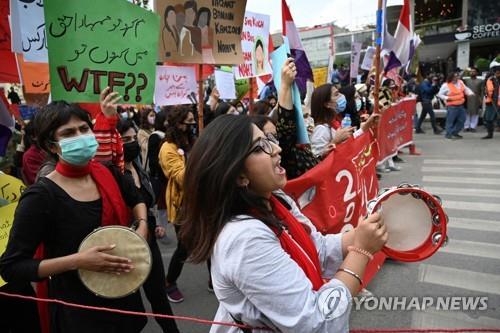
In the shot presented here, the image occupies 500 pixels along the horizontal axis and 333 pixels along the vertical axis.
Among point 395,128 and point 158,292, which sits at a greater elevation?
point 395,128

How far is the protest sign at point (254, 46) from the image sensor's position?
5637 millimetres

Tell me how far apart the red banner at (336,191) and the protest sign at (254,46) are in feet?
8.86

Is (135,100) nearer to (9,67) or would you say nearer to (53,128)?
(53,128)

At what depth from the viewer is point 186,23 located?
145 inches

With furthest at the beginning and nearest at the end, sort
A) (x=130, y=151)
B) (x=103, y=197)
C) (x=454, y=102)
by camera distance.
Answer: (x=454, y=102)
(x=130, y=151)
(x=103, y=197)

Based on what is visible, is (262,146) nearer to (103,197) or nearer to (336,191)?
(103,197)

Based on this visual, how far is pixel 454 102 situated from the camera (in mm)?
11203

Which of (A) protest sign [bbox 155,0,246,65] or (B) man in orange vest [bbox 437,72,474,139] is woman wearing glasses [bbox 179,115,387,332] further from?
(B) man in orange vest [bbox 437,72,474,139]

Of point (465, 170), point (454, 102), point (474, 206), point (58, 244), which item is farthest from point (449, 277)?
point (454, 102)

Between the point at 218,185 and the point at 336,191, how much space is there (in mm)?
1841

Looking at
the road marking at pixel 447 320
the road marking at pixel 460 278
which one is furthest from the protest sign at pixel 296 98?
the road marking at pixel 460 278

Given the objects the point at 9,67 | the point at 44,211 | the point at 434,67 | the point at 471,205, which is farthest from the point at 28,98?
the point at 434,67

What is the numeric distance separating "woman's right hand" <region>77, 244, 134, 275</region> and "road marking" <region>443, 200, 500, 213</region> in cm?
517

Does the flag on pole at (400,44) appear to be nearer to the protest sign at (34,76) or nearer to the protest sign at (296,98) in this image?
the protest sign at (296,98)
